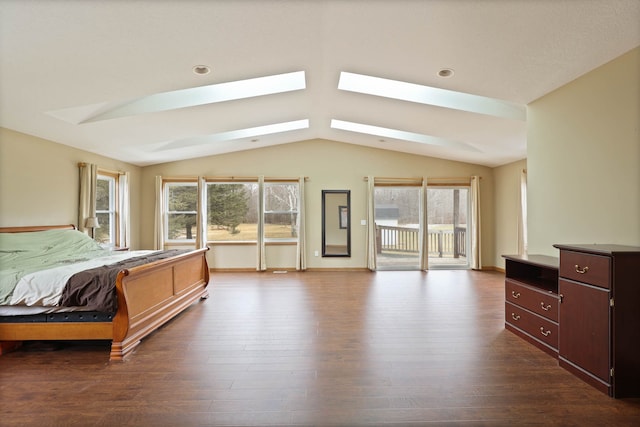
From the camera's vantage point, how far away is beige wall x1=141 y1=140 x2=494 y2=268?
716cm

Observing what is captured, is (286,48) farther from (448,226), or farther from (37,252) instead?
(448,226)

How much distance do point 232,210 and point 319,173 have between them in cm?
220

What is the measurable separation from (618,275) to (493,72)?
2.11 m

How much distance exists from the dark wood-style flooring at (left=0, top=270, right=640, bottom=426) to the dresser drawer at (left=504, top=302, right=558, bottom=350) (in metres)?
0.14

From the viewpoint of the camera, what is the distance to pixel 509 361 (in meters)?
2.66

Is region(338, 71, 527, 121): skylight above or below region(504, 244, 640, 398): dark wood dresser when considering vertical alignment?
above

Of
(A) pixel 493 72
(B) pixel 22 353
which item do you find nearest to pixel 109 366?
(B) pixel 22 353

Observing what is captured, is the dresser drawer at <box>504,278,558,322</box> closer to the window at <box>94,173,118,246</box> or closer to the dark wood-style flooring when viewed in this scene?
the dark wood-style flooring

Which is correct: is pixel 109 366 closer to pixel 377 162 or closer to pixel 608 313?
pixel 608 313

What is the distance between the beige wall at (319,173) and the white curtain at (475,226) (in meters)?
0.28

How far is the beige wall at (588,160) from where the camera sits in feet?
8.33

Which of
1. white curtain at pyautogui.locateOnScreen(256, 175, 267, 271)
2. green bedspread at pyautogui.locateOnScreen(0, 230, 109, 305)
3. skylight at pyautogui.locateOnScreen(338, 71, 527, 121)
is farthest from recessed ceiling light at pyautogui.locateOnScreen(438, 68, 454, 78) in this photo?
white curtain at pyautogui.locateOnScreen(256, 175, 267, 271)

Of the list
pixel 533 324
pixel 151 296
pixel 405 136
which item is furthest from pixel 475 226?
pixel 151 296

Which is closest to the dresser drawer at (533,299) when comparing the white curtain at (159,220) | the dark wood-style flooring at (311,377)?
the dark wood-style flooring at (311,377)
